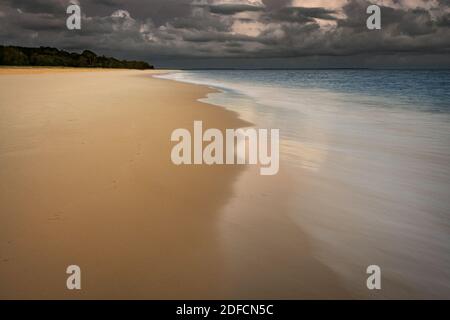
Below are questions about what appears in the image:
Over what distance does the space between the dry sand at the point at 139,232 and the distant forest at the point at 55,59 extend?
93411 millimetres

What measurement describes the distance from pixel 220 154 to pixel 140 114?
5859mm

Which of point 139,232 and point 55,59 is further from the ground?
point 55,59

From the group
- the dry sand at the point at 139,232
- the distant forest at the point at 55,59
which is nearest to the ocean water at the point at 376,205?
the dry sand at the point at 139,232

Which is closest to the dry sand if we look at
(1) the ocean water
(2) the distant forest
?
(1) the ocean water

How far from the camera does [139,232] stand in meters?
4.02

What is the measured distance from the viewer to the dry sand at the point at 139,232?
3203 millimetres

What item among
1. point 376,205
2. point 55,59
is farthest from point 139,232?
point 55,59

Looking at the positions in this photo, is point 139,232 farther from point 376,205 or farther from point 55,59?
point 55,59

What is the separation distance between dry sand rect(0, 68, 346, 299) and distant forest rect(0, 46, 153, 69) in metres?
93.4

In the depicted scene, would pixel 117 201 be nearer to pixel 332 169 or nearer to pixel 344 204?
pixel 344 204

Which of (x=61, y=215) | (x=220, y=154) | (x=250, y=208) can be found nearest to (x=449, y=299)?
(x=250, y=208)

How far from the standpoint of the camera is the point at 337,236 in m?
4.21

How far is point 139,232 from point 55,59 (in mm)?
115875

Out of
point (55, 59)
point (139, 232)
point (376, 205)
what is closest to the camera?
point (139, 232)
